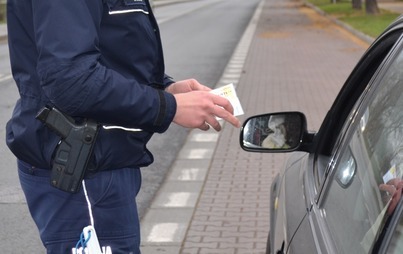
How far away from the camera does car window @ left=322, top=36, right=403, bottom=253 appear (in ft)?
6.18

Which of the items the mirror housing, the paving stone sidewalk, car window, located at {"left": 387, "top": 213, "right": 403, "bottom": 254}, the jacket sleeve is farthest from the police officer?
the paving stone sidewalk

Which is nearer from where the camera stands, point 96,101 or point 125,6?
point 96,101

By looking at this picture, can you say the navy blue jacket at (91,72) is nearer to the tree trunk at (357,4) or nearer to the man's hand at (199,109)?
the man's hand at (199,109)

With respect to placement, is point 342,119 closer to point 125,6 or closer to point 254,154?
point 125,6

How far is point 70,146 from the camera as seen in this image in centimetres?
212

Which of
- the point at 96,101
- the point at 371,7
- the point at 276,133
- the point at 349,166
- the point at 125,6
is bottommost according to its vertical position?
the point at 371,7

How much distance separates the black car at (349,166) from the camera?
6.19 feet

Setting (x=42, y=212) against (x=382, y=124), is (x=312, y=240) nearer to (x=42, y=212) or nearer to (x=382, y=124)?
(x=382, y=124)

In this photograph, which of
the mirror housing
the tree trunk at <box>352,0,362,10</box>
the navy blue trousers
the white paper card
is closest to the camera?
the navy blue trousers

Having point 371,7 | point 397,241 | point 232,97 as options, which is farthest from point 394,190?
point 371,7

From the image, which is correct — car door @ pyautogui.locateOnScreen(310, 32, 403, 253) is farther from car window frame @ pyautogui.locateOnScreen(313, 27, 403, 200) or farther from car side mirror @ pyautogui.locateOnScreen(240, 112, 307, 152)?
car side mirror @ pyautogui.locateOnScreen(240, 112, 307, 152)

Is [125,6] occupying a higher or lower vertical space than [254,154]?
higher

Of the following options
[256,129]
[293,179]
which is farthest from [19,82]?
[293,179]

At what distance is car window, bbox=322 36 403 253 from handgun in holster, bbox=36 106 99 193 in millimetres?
722
